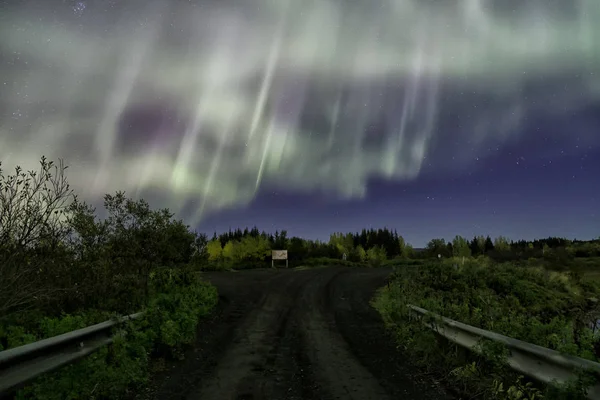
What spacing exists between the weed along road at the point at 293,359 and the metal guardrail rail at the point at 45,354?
126 cm

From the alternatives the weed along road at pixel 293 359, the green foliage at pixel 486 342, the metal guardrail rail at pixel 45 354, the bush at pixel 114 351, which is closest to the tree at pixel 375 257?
the green foliage at pixel 486 342

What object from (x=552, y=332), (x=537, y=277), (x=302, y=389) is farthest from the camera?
(x=537, y=277)

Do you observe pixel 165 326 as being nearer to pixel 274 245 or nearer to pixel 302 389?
pixel 302 389

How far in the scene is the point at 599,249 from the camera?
55.5m

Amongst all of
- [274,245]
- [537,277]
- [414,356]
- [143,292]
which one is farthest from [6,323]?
[274,245]

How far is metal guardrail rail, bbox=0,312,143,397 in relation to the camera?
4273 mm

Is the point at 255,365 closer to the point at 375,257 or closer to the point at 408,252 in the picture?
the point at 375,257

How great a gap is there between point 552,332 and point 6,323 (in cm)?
847

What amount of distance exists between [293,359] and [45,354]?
486 cm

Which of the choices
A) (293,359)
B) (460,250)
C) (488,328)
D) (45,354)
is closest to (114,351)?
(45,354)

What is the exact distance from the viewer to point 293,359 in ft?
28.5

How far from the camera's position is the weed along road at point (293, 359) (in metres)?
6.56

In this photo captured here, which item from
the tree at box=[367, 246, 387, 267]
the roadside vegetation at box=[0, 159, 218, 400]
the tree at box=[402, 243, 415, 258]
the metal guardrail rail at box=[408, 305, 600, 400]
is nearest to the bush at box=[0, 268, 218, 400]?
the roadside vegetation at box=[0, 159, 218, 400]

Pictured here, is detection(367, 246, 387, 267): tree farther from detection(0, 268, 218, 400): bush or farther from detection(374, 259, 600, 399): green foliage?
detection(0, 268, 218, 400): bush
